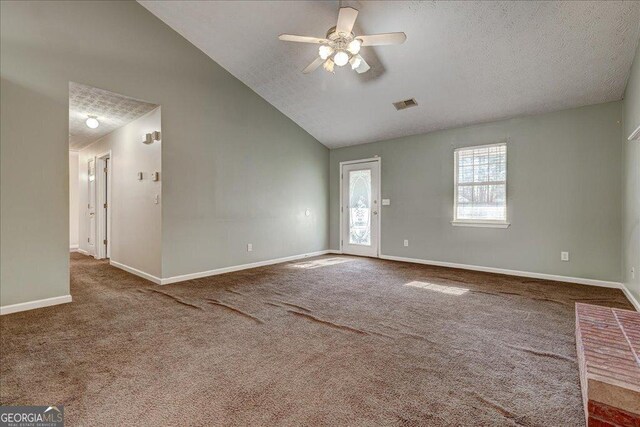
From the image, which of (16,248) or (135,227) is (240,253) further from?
(16,248)

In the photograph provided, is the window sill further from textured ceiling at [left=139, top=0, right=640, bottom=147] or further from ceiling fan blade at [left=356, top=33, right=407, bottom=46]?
ceiling fan blade at [left=356, top=33, right=407, bottom=46]

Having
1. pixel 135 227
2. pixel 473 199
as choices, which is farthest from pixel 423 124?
pixel 135 227

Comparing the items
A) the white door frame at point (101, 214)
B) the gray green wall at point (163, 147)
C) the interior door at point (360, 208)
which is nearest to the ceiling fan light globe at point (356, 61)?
the gray green wall at point (163, 147)

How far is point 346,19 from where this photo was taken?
283 cm

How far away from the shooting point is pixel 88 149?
272 inches

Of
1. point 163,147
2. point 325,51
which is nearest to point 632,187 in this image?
point 325,51

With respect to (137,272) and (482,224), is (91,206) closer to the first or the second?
(137,272)

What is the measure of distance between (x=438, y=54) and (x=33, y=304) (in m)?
5.43

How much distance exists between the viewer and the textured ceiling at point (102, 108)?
389 cm

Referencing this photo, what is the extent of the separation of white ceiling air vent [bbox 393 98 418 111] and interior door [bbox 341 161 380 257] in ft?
4.89

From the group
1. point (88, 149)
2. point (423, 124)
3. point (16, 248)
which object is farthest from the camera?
point (88, 149)

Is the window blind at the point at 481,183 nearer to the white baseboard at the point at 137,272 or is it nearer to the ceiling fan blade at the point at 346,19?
the ceiling fan blade at the point at 346,19

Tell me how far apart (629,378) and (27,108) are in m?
5.10

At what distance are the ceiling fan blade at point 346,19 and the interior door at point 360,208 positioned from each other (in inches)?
144
